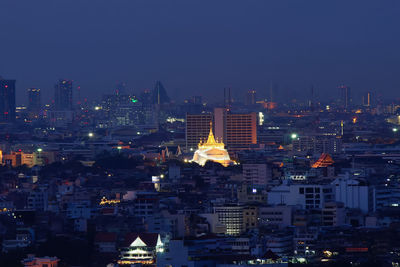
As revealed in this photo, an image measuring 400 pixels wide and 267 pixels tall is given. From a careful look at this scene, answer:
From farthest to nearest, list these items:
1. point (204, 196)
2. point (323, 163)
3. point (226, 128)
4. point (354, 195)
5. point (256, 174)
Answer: point (226, 128) < point (323, 163) < point (256, 174) < point (204, 196) < point (354, 195)

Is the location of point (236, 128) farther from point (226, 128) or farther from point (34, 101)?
point (34, 101)

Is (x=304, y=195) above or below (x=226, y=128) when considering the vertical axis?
below

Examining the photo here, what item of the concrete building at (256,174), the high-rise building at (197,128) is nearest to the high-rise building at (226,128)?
the high-rise building at (197,128)

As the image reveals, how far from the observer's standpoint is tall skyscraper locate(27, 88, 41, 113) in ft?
350

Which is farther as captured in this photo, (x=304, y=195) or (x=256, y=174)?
(x=256, y=174)

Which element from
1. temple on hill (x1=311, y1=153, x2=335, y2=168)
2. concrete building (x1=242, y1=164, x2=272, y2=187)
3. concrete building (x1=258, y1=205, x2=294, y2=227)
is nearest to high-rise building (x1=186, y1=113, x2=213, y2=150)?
temple on hill (x1=311, y1=153, x2=335, y2=168)

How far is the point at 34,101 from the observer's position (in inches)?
4240

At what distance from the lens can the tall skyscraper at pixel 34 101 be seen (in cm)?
10681

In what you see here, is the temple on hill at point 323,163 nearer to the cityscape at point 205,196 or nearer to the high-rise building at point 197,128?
the cityscape at point 205,196

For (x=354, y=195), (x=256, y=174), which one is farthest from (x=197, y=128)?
(x=354, y=195)

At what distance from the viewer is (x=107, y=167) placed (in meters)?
59.3

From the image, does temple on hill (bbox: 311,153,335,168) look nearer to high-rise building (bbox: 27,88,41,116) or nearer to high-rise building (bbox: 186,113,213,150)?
high-rise building (bbox: 186,113,213,150)

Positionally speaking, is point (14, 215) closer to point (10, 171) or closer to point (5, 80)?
point (10, 171)

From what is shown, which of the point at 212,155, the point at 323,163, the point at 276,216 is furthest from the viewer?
the point at 212,155
